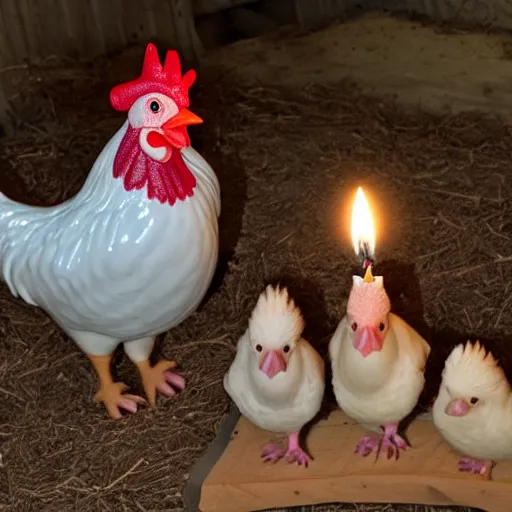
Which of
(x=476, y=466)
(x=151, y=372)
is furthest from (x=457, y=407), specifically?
(x=151, y=372)

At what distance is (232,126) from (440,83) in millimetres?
644

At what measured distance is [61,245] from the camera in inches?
65.2

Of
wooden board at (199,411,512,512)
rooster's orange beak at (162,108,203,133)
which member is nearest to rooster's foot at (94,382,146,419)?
wooden board at (199,411,512,512)

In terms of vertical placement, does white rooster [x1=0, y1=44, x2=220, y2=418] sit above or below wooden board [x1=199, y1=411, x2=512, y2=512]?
above

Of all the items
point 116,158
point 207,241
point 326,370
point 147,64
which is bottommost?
point 326,370

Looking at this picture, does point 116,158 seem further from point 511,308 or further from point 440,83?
point 440,83

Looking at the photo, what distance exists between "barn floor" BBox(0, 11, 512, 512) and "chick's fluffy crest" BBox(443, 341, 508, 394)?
0.28m

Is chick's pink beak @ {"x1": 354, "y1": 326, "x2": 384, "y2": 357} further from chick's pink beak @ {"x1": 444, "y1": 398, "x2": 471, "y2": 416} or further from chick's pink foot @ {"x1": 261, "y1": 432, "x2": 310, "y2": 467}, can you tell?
chick's pink foot @ {"x1": 261, "y1": 432, "x2": 310, "y2": 467}

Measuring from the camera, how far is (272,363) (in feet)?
4.79

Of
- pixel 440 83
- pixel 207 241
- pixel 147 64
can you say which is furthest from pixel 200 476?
pixel 440 83

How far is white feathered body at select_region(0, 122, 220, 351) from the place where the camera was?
159 cm

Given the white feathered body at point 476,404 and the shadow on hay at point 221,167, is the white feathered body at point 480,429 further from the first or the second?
the shadow on hay at point 221,167

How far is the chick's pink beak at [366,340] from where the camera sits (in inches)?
55.4

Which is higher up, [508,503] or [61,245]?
[61,245]
